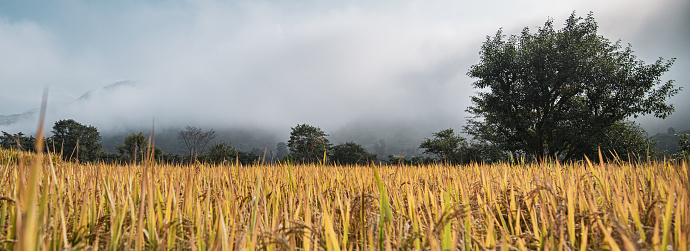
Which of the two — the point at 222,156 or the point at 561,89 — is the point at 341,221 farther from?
the point at 222,156

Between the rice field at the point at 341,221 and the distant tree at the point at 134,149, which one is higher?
the distant tree at the point at 134,149

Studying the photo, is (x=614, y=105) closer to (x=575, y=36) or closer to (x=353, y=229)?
(x=575, y=36)

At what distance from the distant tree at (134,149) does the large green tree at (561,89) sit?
18.3 metres

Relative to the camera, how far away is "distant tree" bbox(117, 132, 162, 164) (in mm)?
1337

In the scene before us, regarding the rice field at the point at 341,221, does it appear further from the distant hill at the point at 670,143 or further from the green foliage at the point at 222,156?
the distant hill at the point at 670,143

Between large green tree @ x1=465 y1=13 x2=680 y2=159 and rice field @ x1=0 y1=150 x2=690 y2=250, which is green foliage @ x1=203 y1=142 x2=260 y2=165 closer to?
rice field @ x1=0 y1=150 x2=690 y2=250

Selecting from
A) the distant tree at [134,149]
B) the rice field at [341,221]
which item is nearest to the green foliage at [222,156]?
the distant tree at [134,149]

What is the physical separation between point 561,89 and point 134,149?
858 inches

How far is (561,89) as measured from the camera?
1834 cm

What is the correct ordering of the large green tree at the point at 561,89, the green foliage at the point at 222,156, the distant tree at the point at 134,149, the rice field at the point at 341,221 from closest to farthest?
1. the rice field at the point at 341,221
2. the distant tree at the point at 134,149
3. the green foliage at the point at 222,156
4. the large green tree at the point at 561,89

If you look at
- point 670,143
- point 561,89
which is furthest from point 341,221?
point 670,143

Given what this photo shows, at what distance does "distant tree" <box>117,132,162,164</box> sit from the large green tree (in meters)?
18.3

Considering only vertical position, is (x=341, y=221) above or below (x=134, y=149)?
below

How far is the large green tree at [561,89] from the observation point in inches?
654
